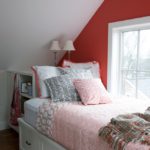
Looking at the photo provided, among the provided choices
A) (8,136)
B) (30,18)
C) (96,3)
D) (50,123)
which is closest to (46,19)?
(30,18)

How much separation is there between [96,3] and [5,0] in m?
1.25

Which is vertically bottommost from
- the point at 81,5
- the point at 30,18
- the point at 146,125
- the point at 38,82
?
the point at 146,125

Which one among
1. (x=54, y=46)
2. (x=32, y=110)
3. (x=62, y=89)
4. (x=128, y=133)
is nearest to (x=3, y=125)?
(x=32, y=110)

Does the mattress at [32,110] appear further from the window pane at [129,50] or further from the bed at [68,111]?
the window pane at [129,50]

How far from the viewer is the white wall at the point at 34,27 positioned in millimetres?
2514

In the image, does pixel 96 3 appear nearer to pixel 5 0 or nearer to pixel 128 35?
pixel 128 35

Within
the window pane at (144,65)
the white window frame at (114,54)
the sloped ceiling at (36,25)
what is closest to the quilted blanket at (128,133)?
the window pane at (144,65)

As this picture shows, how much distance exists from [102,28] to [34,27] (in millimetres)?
943

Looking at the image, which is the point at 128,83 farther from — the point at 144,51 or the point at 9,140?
the point at 9,140

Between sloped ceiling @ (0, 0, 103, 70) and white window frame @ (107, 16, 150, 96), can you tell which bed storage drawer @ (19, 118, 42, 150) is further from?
white window frame @ (107, 16, 150, 96)

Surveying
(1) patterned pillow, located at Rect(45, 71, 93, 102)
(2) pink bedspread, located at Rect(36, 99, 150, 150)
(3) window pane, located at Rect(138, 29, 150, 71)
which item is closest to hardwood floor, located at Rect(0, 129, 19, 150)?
(2) pink bedspread, located at Rect(36, 99, 150, 150)

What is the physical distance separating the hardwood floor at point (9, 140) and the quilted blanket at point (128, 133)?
6.00 feet

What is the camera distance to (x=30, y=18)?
266 centimetres

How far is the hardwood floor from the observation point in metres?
2.80
